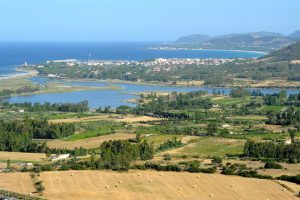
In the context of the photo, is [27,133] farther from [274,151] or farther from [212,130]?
[274,151]

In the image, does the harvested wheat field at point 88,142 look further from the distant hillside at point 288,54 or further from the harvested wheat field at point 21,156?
the distant hillside at point 288,54

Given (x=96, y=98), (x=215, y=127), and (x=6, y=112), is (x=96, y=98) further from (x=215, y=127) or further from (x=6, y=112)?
(x=215, y=127)

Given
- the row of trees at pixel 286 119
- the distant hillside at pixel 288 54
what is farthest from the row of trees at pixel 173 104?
the distant hillside at pixel 288 54

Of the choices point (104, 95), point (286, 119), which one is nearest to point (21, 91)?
point (104, 95)

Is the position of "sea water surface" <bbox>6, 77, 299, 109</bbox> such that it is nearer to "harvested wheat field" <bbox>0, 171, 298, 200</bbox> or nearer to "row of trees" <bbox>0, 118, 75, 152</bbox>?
"row of trees" <bbox>0, 118, 75, 152</bbox>

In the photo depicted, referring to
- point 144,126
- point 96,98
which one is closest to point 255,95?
point 96,98

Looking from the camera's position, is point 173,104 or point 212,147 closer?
point 212,147
